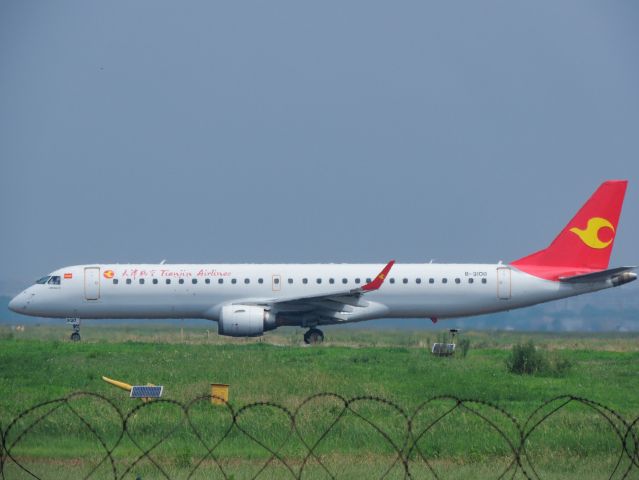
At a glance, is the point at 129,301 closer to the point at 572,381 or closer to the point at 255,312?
the point at 255,312

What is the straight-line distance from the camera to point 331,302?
37.2 metres

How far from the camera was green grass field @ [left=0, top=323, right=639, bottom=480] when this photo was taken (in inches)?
561

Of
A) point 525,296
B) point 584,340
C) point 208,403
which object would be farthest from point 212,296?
point 208,403

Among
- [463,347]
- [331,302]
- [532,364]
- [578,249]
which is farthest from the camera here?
[578,249]

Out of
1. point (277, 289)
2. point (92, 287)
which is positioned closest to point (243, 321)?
point (277, 289)

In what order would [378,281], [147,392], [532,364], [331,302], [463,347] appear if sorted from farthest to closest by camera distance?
[331,302], [378,281], [463,347], [532,364], [147,392]

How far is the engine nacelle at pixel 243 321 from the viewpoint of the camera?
1430 inches

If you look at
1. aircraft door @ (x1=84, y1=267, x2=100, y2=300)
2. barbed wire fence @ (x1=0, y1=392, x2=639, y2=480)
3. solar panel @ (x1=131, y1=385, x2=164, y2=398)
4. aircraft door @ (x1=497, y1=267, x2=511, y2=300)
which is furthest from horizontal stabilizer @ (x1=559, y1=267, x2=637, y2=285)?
solar panel @ (x1=131, y1=385, x2=164, y2=398)

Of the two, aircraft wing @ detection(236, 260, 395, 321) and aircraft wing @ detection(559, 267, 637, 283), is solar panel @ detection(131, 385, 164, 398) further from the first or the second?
aircraft wing @ detection(559, 267, 637, 283)

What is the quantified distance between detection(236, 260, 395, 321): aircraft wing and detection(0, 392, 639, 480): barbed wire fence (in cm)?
1719

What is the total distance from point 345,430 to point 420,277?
22274 millimetres

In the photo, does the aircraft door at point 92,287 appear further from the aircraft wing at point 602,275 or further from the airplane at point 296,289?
the aircraft wing at point 602,275

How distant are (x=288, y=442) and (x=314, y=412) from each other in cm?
244

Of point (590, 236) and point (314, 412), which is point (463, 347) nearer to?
point (590, 236)
